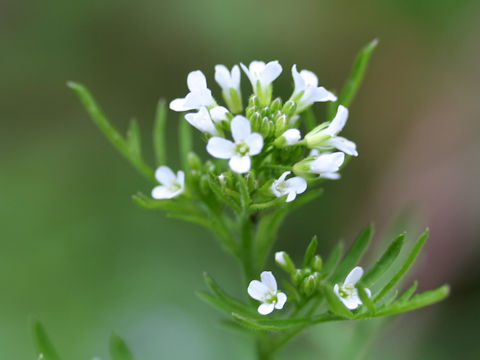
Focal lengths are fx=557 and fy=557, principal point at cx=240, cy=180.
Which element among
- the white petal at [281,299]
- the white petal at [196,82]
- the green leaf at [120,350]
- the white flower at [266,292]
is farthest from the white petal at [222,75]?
the green leaf at [120,350]

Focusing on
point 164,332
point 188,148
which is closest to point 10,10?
point 164,332

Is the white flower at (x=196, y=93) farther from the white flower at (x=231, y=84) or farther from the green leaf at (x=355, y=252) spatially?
the green leaf at (x=355, y=252)

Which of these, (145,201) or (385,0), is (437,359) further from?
(385,0)

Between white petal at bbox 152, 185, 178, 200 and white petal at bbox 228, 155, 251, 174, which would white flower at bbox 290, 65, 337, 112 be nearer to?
white petal at bbox 228, 155, 251, 174

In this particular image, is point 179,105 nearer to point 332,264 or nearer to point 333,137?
point 333,137

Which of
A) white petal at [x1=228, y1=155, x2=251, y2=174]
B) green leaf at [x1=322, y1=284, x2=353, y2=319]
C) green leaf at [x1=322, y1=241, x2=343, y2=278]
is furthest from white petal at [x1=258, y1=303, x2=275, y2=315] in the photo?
white petal at [x1=228, y1=155, x2=251, y2=174]

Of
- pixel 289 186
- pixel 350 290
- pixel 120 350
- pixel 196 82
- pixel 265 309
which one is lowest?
pixel 120 350

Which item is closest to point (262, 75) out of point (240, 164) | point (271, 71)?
point (271, 71)
